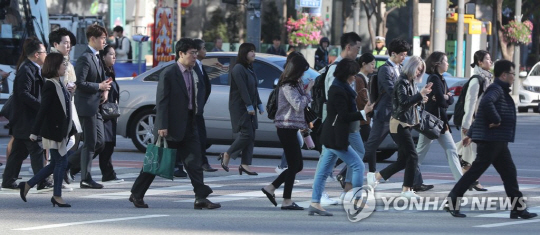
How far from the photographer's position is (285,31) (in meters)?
57.1

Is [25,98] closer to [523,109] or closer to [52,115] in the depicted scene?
[52,115]

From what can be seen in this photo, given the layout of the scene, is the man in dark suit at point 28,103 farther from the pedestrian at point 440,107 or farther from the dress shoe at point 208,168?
the pedestrian at point 440,107

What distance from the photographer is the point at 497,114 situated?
1048 cm

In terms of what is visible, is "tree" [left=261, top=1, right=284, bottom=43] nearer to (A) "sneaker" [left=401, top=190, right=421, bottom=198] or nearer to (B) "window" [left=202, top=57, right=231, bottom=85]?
(B) "window" [left=202, top=57, right=231, bottom=85]

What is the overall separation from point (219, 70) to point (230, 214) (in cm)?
613

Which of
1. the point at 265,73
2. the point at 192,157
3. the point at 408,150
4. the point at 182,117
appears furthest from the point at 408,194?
the point at 265,73

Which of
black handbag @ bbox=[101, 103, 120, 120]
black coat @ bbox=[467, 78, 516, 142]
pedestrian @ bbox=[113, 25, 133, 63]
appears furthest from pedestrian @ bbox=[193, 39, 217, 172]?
pedestrian @ bbox=[113, 25, 133, 63]

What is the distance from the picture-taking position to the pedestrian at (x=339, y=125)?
1055 cm

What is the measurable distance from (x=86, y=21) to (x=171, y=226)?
22.4 m

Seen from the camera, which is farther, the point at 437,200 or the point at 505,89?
the point at 437,200

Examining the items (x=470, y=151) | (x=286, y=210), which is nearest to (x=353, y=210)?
(x=286, y=210)

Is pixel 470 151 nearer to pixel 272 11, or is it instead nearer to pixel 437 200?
pixel 437 200

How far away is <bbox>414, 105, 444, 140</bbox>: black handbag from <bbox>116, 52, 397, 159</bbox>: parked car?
12.9ft

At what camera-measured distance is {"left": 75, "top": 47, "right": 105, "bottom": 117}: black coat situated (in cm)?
1252
